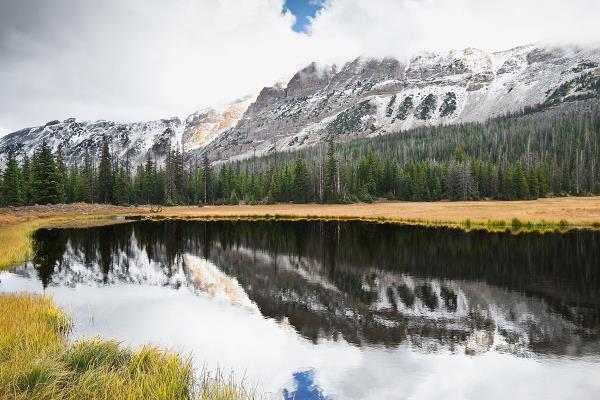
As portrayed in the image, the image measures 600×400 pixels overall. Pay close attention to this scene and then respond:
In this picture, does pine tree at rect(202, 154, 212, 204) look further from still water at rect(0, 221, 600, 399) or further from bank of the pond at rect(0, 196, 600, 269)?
still water at rect(0, 221, 600, 399)

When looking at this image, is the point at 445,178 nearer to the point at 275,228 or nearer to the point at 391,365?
the point at 275,228

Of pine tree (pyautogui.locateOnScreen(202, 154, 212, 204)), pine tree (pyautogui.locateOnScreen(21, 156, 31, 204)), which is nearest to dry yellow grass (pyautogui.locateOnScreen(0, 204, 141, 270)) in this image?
pine tree (pyautogui.locateOnScreen(21, 156, 31, 204))

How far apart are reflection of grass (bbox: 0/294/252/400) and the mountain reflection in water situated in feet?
18.3

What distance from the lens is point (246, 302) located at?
18.1 m

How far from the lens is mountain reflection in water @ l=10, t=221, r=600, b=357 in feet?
44.5

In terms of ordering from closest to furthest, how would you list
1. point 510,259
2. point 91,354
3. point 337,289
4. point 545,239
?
point 91,354 → point 337,289 → point 510,259 → point 545,239

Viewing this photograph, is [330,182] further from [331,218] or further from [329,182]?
[331,218]

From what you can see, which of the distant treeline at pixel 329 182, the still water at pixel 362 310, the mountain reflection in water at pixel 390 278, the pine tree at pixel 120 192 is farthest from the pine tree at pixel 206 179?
the still water at pixel 362 310

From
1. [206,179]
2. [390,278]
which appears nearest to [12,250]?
[390,278]

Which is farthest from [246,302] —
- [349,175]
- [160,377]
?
[349,175]

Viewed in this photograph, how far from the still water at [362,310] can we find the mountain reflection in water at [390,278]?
95mm

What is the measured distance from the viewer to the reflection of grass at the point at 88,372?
7.03 m

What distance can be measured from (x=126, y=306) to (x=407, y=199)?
10127cm

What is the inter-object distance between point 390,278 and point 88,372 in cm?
1653
